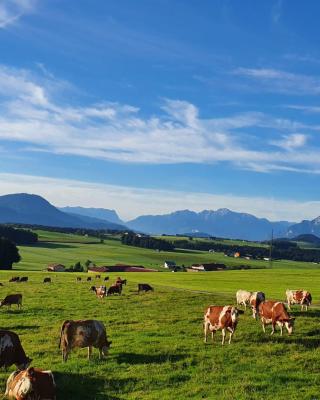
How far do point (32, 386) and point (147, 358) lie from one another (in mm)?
7555

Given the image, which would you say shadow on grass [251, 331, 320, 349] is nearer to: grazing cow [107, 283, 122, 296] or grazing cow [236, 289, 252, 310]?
grazing cow [236, 289, 252, 310]

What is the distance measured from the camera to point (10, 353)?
62.5 feet

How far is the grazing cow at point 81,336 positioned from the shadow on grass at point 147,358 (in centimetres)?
95

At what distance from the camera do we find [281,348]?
23.0 meters

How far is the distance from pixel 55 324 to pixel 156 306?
960 cm

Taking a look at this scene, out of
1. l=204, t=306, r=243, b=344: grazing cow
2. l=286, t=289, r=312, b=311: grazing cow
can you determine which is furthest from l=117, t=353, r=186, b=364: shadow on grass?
l=286, t=289, r=312, b=311: grazing cow

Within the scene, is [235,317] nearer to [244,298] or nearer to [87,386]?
[87,386]

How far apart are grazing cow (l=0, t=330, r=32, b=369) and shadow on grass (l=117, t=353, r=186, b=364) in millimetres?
4119

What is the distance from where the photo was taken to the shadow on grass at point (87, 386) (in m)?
16.8

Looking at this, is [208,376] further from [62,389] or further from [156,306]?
[156,306]

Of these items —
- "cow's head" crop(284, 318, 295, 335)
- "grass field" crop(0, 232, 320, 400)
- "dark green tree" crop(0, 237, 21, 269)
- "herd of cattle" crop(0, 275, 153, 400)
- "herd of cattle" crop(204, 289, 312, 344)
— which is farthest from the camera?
"dark green tree" crop(0, 237, 21, 269)

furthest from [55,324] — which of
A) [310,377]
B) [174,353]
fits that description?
[310,377]

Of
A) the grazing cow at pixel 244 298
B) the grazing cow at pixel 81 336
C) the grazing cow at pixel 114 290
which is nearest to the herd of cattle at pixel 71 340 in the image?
the grazing cow at pixel 81 336

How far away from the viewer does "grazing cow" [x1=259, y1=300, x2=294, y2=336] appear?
26.3 m
